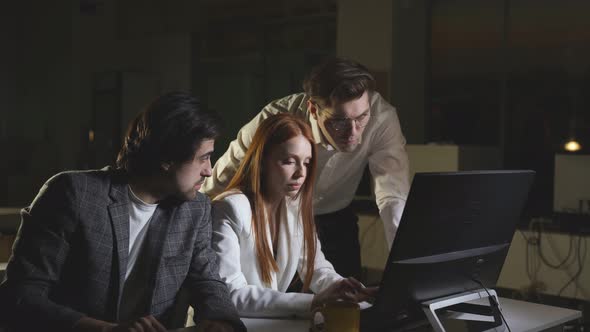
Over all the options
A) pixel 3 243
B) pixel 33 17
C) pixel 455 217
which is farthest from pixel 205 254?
pixel 33 17

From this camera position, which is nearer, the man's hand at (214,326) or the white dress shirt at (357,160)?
the man's hand at (214,326)

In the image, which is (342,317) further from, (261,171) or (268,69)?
(268,69)

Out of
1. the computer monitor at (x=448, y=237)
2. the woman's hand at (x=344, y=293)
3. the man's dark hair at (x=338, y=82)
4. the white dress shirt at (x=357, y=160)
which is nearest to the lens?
the computer monitor at (x=448, y=237)

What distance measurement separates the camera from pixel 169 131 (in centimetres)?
155

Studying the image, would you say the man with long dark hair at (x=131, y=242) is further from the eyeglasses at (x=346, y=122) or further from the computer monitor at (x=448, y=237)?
the eyeglasses at (x=346, y=122)

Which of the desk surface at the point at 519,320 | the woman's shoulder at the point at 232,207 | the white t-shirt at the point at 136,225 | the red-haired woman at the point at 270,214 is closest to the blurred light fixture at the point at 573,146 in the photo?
the desk surface at the point at 519,320

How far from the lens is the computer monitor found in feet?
4.24

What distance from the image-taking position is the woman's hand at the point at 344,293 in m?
1.52

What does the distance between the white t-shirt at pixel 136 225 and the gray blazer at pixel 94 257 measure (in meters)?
0.02

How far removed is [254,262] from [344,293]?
34 cm

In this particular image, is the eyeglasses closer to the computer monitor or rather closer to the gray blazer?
the gray blazer

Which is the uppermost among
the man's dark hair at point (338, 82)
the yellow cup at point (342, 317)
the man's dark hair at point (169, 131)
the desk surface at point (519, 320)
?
the man's dark hair at point (338, 82)

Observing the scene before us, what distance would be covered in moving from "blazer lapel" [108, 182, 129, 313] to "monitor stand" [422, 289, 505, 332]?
2.23ft

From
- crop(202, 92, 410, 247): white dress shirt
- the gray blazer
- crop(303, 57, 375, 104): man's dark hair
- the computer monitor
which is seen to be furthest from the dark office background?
the computer monitor
